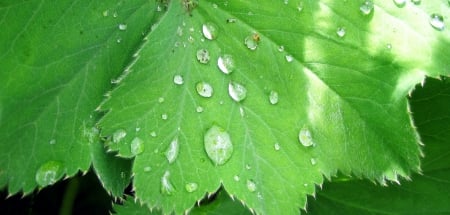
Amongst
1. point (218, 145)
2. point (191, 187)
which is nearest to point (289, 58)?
point (218, 145)

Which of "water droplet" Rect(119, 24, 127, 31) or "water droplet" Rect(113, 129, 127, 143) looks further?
"water droplet" Rect(119, 24, 127, 31)

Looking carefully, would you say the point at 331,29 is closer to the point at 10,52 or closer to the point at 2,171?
the point at 10,52

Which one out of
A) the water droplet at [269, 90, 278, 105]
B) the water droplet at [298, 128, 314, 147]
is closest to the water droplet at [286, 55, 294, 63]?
the water droplet at [269, 90, 278, 105]

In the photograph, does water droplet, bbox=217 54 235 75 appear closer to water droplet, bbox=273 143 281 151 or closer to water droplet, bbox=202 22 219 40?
water droplet, bbox=202 22 219 40

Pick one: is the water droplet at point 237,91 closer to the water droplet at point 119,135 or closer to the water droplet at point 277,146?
the water droplet at point 277,146

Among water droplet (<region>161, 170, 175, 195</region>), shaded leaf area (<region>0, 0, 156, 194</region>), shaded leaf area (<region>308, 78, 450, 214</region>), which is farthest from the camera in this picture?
shaded leaf area (<region>308, 78, 450, 214</region>)

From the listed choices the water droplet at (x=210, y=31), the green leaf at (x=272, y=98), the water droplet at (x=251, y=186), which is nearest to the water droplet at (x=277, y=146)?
the green leaf at (x=272, y=98)

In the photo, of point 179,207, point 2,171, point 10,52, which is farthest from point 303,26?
point 2,171
